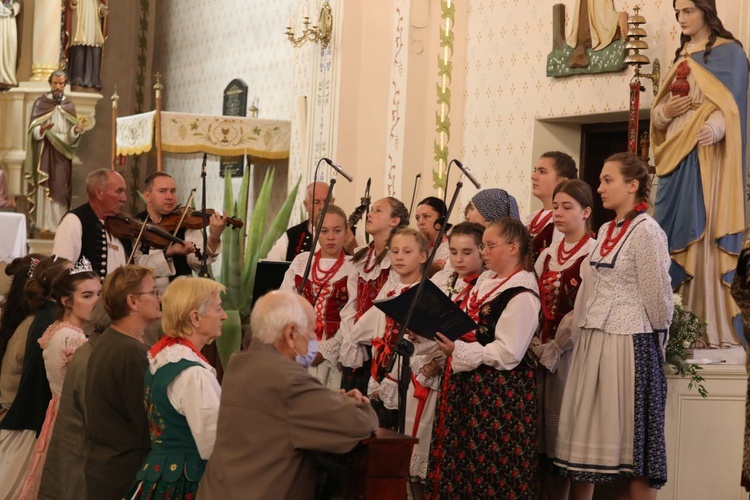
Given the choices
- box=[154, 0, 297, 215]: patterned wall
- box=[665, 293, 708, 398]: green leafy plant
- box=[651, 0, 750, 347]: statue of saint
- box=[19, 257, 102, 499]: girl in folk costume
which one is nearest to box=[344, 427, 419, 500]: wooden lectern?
box=[19, 257, 102, 499]: girl in folk costume

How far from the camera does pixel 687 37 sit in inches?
251

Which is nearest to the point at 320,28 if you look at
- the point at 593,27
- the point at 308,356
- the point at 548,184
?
the point at 593,27

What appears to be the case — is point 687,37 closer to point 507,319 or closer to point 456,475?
point 507,319

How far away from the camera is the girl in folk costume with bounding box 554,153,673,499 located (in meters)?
4.70

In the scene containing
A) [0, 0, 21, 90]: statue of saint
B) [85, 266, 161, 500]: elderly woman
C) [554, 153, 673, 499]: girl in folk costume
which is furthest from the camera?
[0, 0, 21, 90]: statue of saint

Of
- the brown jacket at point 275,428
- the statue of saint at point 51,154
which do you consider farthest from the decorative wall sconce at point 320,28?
the brown jacket at point 275,428

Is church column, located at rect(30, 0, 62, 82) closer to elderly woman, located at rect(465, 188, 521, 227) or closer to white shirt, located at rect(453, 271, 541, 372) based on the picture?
elderly woman, located at rect(465, 188, 521, 227)

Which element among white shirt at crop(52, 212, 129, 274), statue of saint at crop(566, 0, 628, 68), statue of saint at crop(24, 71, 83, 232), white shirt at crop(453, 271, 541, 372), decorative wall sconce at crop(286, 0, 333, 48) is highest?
decorative wall sconce at crop(286, 0, 333, 48)

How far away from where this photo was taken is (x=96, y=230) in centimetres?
646

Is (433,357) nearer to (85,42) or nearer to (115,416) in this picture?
(115,416)

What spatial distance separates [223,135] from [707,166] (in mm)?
5858

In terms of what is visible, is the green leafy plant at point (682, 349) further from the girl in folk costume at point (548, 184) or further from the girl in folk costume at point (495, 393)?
the girl in folk costume at point (495, 393)

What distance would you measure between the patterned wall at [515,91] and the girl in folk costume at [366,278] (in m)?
2.36

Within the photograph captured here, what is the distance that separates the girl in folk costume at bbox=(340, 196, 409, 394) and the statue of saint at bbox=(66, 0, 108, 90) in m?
9.01
